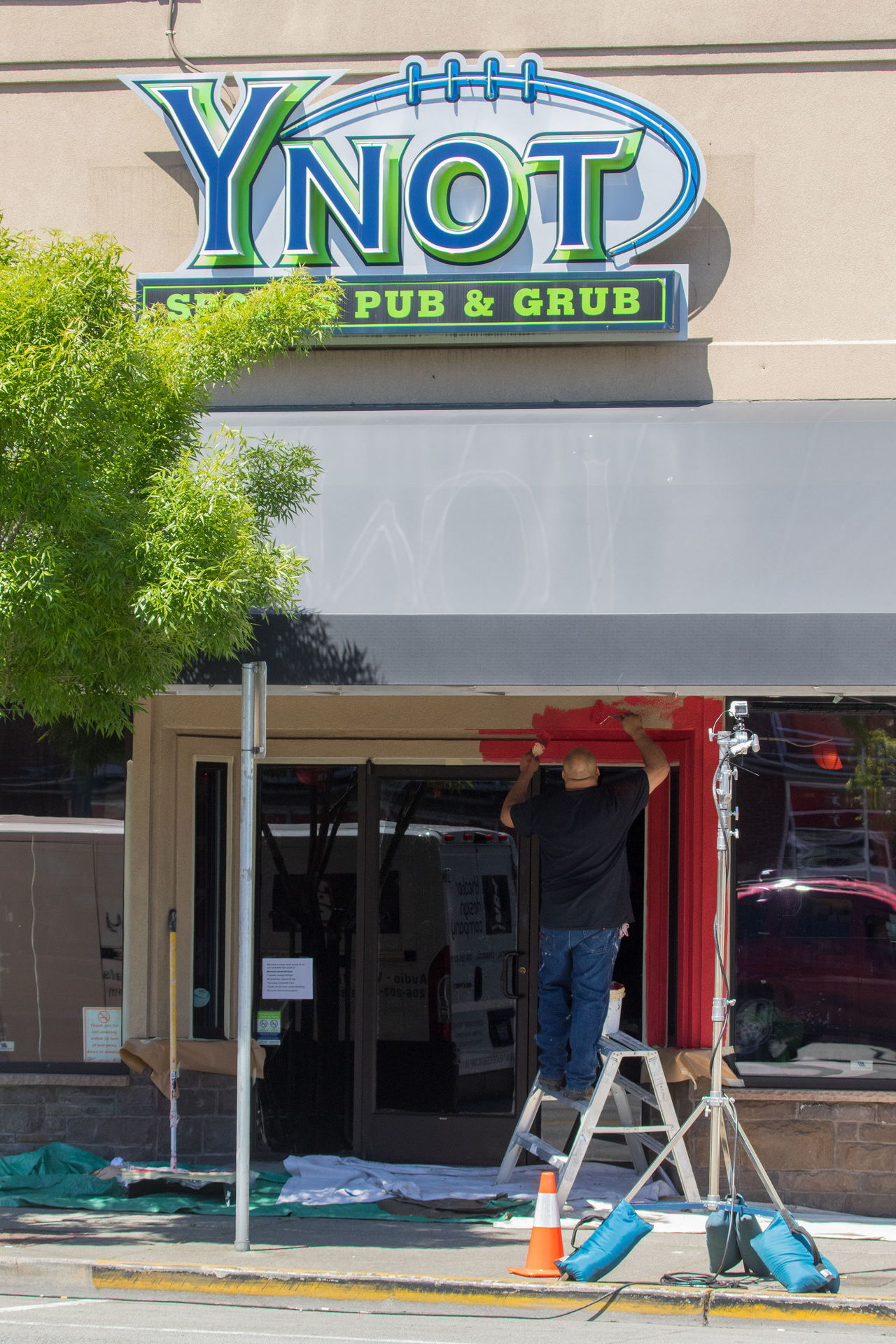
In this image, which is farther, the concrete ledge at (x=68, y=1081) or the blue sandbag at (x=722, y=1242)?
the concrete ledge at (x=68, y=1081)

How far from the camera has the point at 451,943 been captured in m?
8.66

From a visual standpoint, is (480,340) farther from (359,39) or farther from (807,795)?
→ (807,795)

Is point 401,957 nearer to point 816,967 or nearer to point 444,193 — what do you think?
point 816,967

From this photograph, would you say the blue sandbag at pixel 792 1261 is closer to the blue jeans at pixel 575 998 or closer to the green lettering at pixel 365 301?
the blue jeans at pixel 575 998

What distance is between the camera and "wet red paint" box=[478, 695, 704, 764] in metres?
8.21

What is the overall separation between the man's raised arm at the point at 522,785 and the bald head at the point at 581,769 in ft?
0.71

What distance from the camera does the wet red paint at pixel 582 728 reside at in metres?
8.21

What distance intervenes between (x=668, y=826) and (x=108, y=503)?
4099 millimetres

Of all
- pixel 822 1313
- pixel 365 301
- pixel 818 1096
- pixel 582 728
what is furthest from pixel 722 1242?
pixel 365 301

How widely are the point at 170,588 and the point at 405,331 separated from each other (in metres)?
3.24

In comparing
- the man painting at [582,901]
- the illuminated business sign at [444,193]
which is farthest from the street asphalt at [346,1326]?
the illuminated business sign at [444,193]

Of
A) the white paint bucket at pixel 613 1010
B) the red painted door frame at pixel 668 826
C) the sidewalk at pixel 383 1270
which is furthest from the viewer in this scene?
the red painted door frame at pixel 668 826

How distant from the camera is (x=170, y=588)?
5.79 m

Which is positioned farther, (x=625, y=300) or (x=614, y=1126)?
(x=625, y=300)
